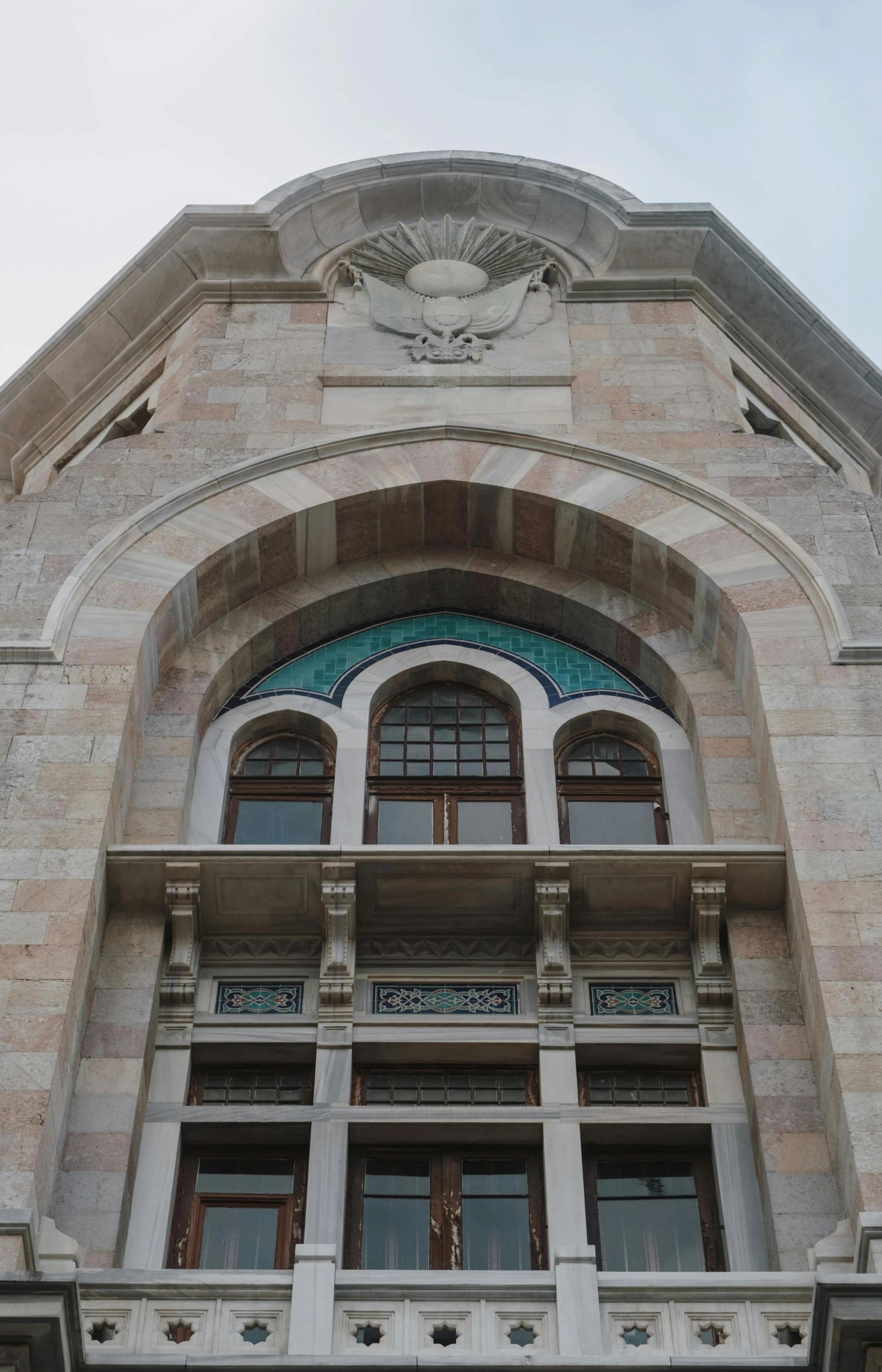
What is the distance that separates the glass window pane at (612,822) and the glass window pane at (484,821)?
0.62 m

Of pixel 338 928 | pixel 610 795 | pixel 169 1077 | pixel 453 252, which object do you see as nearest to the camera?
pixel 169 1077

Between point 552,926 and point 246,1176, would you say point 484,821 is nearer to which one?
point 552,926

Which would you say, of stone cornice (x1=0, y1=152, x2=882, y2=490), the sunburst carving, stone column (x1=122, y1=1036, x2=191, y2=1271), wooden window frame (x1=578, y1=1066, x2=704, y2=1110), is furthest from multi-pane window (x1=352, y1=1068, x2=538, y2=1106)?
the sunburst carving

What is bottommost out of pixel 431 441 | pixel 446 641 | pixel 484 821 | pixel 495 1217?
pixel 495 1217

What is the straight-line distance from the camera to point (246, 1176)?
50.5 ft

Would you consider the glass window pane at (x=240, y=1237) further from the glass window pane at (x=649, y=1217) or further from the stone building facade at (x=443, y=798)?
the glass window pane at (x=649, y=1217)

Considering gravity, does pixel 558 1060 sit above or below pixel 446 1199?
above

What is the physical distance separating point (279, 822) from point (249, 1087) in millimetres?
3282

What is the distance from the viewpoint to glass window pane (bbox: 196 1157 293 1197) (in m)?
15.3

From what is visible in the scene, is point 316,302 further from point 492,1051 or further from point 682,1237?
point 682,1237

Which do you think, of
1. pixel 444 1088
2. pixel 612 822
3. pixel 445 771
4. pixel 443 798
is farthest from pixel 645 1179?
pixel 445 771

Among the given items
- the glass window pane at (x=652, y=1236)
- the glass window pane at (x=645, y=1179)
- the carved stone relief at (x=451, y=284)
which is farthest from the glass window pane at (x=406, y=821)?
the carved stone relief at (x=451, y=284)

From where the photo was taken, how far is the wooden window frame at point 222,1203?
14727 millimetres

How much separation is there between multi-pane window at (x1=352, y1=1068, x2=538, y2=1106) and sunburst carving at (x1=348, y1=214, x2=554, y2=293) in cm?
1168
